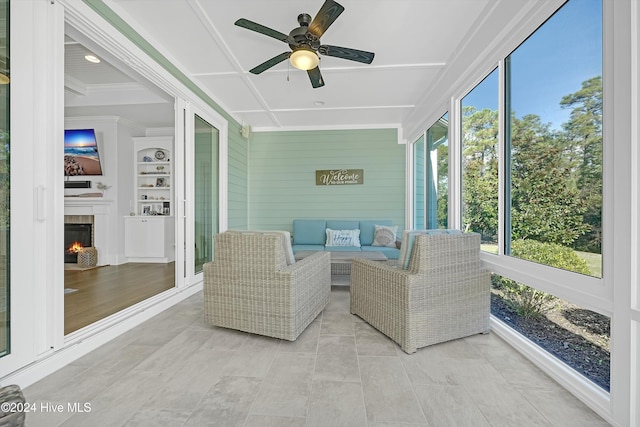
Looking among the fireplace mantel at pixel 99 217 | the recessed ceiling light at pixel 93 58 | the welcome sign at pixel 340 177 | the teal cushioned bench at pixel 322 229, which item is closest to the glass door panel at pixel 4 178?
the recessed ceiling light at pixel 93 58

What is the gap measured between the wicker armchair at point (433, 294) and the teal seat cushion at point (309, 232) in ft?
9.60

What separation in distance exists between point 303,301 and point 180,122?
2.70m

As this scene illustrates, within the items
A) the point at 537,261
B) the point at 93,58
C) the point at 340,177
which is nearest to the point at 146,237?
the point at 93,58

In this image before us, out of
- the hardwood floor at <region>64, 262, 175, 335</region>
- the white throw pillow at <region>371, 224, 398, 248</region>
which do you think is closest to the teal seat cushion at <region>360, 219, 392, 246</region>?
the white throw pillow at <region>371, 224, 398, 248</region>

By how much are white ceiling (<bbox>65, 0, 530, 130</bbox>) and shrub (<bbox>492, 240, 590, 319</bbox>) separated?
1.78 metres

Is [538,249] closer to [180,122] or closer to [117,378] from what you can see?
[117,378]

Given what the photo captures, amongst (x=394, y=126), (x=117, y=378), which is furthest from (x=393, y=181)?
(x=117, y=378)

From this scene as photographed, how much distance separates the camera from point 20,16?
5.66 ft

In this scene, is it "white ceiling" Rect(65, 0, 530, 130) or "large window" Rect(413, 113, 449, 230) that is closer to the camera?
"white ceiling" Rect(65, 0, 530, 130)

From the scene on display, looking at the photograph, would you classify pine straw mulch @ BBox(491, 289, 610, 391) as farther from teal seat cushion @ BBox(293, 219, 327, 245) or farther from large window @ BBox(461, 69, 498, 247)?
teal seat cushion @ BBox(293, 219, 327, 245)

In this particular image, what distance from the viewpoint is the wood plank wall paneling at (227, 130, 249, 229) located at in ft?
16.5

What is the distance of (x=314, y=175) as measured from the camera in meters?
5.82

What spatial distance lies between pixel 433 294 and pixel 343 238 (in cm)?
290

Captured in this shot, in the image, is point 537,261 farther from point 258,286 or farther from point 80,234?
point 80,234
